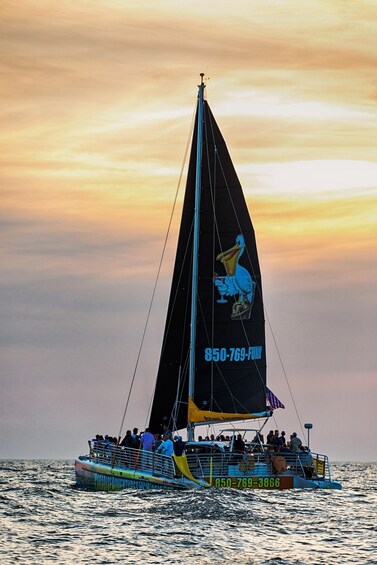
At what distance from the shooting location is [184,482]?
34.3m

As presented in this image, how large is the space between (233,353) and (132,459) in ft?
24.9

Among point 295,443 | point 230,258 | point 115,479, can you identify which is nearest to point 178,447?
point 115,479

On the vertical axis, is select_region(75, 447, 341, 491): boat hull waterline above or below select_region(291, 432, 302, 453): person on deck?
below

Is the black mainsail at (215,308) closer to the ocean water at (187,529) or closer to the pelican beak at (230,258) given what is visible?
the pelican beak at (230,258)

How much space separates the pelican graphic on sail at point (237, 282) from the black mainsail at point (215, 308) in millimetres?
36

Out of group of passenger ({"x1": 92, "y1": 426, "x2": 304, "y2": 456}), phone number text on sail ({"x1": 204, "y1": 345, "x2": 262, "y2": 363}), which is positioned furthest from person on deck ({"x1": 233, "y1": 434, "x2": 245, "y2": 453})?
phone number text on sail ({"x1": 204, "y1": 345, "x2": 262, "y2": 363})

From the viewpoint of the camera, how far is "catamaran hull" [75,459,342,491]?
114 ft

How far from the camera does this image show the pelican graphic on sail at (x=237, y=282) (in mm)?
44125

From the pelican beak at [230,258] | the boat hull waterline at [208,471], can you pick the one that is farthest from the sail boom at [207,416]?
the pelican beak at [230,258]

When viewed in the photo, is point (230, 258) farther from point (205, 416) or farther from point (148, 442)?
point (148, 442)

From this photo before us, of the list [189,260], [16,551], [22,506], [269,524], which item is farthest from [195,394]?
[16,551]

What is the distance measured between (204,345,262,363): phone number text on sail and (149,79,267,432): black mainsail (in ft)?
0.13

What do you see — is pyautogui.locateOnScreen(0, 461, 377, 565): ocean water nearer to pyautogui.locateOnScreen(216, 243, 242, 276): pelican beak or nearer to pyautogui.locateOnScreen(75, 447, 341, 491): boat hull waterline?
pyautogui.locateOnScreen(75, 447, 341, 491): boat hull waterline

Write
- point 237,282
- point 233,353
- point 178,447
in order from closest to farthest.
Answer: point 178,447 → point 233,353 → point 237,282
